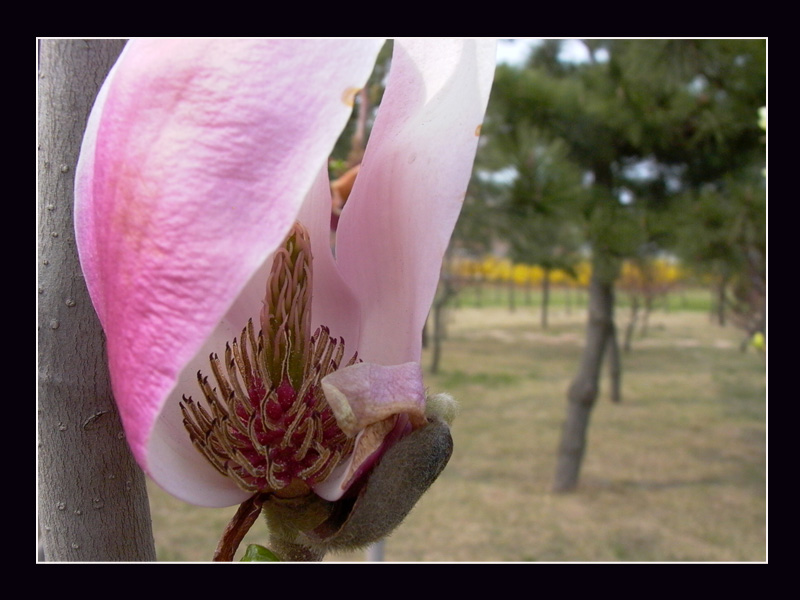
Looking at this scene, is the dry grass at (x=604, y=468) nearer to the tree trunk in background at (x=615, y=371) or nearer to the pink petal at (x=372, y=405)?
the tree trunk in background at (x=615, y=371)

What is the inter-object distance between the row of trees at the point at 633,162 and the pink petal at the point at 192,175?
2201mm

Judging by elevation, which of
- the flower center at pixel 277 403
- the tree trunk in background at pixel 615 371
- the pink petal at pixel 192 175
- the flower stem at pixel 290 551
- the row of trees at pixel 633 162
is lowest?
the tree trunk in background at pixel 615 371

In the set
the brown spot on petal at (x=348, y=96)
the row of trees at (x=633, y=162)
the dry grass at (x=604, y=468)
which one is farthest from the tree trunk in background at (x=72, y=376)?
the row of trees at (x=633, y=162)

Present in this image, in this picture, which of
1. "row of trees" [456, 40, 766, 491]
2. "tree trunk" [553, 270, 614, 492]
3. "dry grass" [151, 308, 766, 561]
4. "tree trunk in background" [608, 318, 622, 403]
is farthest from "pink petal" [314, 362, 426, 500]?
"tree trunk in background" [608, 318, 622, 403]

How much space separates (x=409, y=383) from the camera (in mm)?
253

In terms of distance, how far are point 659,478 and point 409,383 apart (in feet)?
13.6

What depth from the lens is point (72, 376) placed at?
1.03 ft

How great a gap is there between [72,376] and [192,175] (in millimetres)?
156

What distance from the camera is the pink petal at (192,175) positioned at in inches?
7.8

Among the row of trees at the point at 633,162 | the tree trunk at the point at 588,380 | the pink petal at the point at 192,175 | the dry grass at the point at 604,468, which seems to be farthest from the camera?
the tree trunk at the point at 588,380

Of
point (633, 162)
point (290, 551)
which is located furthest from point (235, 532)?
point (633, 162)

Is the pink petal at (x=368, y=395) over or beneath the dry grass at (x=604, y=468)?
over

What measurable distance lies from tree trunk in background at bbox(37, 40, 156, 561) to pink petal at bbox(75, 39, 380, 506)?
9 centimetres

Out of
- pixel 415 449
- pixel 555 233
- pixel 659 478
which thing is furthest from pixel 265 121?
pixel 659 478
